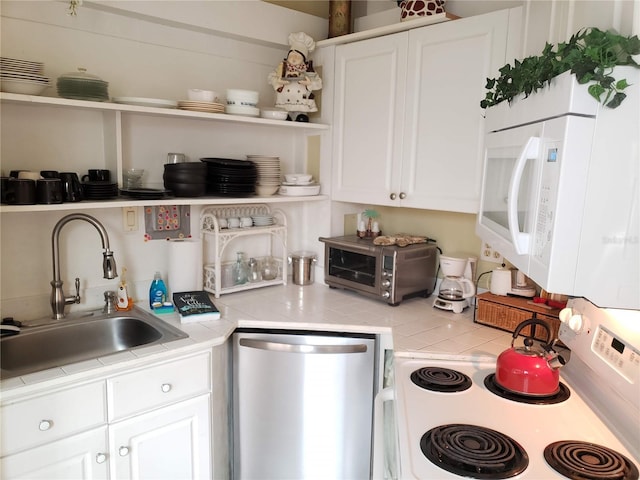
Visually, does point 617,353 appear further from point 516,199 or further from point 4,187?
point 4,187

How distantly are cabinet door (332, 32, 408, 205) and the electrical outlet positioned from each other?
0.49 m

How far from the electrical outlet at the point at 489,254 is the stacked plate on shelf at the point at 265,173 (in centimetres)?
106

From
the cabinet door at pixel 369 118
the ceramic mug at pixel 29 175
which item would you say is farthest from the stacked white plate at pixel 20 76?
the cabinet door at pixel 369 118

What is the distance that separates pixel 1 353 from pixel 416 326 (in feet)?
5.23

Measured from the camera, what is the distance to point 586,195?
101 centimetres

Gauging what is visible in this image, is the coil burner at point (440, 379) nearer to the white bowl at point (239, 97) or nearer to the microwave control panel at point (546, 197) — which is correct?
the microwave control panel at point (546, 197)

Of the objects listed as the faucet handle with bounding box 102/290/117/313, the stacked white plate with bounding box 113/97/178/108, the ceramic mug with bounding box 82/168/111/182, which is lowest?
the faucet handle with bounding box 102/290/117/313

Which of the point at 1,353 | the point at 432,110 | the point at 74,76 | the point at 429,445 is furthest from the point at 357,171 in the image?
the point at 1,353

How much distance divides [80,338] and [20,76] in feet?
3.35

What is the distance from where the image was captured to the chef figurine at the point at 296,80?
8.06ft

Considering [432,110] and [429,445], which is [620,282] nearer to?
[429,445]

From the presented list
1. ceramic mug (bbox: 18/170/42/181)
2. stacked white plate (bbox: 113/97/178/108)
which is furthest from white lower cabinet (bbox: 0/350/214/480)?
stacked white plate (bbox: 113/97/178/108)

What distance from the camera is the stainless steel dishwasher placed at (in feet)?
6.68

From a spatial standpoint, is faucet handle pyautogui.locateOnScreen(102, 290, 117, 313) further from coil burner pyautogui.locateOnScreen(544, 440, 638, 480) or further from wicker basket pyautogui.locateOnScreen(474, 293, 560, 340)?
coil burner pyautogui.locateOnScreen(544, 440, 638, 480)
